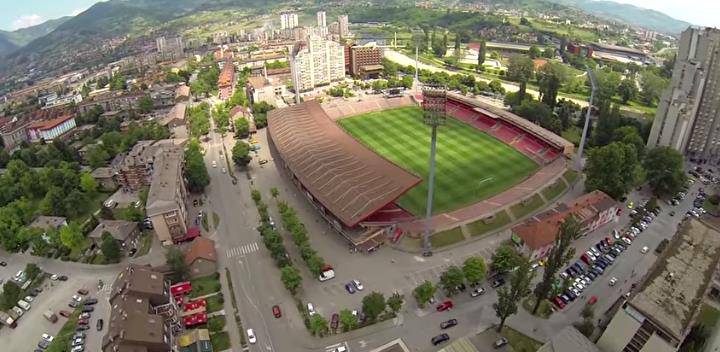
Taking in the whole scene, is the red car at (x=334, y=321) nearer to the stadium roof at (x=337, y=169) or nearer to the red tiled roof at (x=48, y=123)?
the stadium roof at (x=337, y=169)

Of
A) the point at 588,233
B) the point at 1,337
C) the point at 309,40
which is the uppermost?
the point at 309,40

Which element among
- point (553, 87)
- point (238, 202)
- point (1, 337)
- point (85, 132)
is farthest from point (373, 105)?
point (1, 337)

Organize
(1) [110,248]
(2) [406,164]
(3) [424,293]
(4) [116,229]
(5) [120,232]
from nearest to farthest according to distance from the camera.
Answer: (3) [424,293] < (1) [110,248] < (5) [120,232] < (4) [116,229] < (2) [406,164]

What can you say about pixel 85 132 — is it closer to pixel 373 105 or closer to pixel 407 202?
pixel 373 105

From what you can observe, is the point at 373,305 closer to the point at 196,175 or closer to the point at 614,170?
the point at 196,175

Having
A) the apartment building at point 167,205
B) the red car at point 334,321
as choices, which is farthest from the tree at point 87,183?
the red car at point 334,321

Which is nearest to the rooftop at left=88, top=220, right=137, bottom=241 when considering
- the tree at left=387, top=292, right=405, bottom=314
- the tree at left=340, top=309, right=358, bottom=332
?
the tree at left=340, top=309, right=358, bottom=332

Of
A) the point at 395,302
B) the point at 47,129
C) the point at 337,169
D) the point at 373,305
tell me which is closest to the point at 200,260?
the point at 373,305
